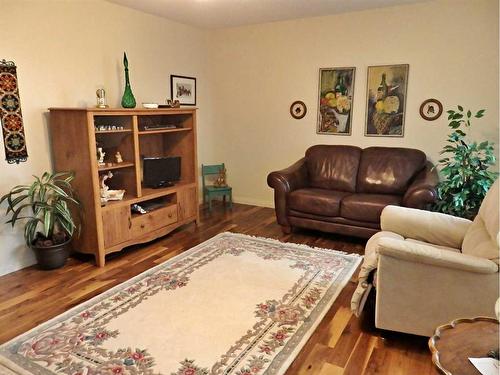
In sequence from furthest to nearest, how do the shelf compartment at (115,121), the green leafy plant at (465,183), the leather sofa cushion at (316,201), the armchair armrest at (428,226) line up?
the leather sofa cushion at (316,201), the shelf compartment at (115,121), the green leafy plant at (465,183), the armchair armrest at (428,226)

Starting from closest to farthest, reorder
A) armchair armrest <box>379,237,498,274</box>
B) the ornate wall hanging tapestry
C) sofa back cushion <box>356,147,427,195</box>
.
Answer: armchair armrest <box>379,237,498,274</box>, the ornate wall hanging tapestry, sofa back cushion <box>356,147,427,195</box>

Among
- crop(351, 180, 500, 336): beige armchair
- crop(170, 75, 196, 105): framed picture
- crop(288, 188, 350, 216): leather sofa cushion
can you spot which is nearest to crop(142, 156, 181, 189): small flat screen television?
crop(170, 75, 196, 105): framed picture

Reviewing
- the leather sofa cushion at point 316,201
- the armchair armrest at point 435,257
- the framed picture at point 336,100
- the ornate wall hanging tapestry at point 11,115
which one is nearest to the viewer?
the armchair armrest at point 435,257

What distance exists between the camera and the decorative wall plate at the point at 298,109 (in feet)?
15.9

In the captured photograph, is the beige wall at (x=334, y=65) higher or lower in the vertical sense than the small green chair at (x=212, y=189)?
higher

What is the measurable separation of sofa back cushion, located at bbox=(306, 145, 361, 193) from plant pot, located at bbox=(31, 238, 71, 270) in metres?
2.73

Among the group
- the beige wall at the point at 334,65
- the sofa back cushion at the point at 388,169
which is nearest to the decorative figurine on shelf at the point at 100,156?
the beige wall at the point at 334,65

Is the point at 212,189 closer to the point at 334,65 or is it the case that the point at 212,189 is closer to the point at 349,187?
the point at 349,187

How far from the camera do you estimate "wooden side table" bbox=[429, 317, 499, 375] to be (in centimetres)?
126

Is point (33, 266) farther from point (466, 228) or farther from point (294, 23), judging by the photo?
point (294, 23)

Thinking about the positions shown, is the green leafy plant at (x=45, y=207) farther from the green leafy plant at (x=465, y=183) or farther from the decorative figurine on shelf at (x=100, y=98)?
the green leafy plant at (x=465, y=183)

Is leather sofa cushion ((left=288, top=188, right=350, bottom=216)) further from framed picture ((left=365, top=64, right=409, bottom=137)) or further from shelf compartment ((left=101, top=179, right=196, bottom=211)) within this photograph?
shelf compartment ((left=101, top=179, right=196, bottom=211))

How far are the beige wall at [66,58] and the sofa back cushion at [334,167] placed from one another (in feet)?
6.73

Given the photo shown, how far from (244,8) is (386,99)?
6.24 feet
